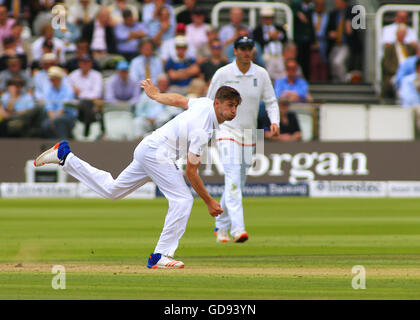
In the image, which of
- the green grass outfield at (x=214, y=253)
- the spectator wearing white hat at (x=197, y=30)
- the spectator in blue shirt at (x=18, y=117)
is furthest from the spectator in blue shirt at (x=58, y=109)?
the spectator wearing white hat at (x=197, y=30)

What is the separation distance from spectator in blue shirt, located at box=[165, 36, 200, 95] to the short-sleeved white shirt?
351 inches

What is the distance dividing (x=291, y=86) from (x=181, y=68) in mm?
2034

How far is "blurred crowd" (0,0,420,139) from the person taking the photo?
15969 millimetres

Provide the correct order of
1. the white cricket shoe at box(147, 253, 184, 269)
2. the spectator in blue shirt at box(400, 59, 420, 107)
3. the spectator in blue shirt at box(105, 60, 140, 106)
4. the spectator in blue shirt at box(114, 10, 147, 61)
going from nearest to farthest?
1. the white cricket shoe at box(147, 253, 184, 269)
2. the spectator in blue shirt at box(105, 60, 140, 106)
3. the spectator in blue shirt at box(400, 59, 420, 107)
4. the spectator in blue shirt at box(114, 10, 147, 61)

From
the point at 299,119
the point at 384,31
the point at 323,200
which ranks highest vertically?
the point at 384,31

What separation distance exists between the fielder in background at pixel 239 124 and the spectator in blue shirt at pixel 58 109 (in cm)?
652

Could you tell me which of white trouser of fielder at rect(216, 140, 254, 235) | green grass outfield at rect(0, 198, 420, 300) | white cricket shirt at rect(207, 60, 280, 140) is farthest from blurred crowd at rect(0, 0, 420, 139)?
white trouser of fielder at rect(216, 140, 254, 235)

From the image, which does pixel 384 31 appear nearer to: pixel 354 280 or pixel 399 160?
pixel 399 160

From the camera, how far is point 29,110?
16.0 meters

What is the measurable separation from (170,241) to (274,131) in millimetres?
2429

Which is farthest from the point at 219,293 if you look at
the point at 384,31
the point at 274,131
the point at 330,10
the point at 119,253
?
the point at 330,10

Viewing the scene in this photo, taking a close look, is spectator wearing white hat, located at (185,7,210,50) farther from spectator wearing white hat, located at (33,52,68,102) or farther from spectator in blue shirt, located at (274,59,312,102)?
spectator wearing white hat, located at (33,52,68,102)

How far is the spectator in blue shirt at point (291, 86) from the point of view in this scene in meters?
16.6

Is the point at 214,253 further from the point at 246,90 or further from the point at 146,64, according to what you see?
the point at 146,64
